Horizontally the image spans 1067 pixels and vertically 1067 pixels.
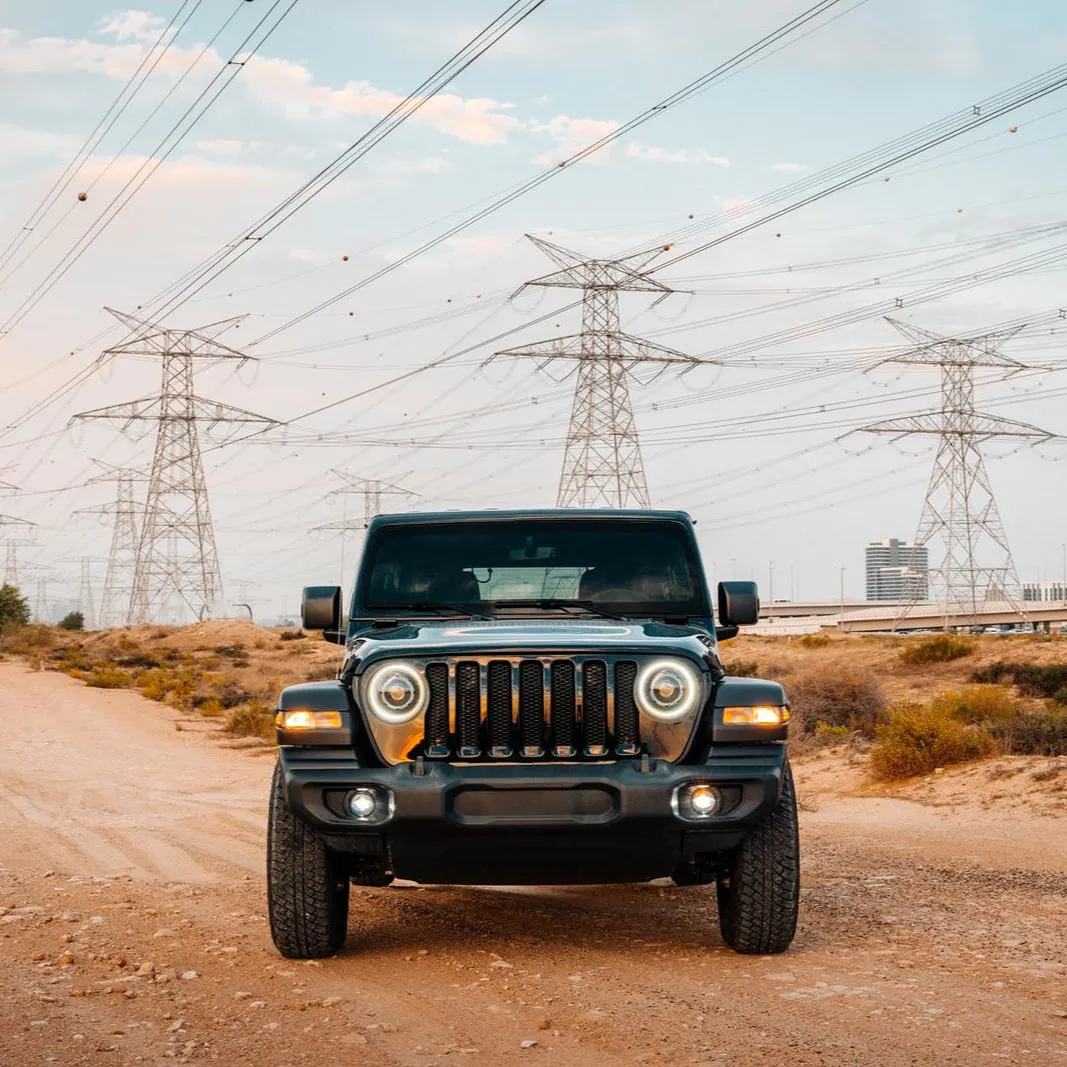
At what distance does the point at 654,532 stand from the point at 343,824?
292 cm

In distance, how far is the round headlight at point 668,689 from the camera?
23.0ft

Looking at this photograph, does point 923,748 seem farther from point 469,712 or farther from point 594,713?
point 469,712

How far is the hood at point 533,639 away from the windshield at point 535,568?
1.85 feet

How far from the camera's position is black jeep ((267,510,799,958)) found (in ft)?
22.4

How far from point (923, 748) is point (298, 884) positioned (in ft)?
36.7

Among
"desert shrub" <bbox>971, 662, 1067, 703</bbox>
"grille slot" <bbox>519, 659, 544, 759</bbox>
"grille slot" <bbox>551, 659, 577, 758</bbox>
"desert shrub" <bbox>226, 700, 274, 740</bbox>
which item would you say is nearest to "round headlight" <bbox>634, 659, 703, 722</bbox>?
"grille slot" <bbox>551, 659, 577, 758</bbox>

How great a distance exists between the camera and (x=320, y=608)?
8641 mm

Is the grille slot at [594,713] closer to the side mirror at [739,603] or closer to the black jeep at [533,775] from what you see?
the black jeep at [533,775]

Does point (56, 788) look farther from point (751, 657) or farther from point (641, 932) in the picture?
point (751, 657)

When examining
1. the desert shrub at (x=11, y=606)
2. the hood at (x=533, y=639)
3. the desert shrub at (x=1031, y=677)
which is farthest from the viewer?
the desert shrub at (x=11, y=606)

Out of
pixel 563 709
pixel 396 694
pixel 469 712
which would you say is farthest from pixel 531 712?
pixel 396 694

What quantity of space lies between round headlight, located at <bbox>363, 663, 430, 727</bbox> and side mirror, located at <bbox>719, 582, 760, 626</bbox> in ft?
7.37

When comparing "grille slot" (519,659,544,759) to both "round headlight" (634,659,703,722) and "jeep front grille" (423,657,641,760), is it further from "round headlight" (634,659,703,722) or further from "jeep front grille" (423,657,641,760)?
"round headlight" (634,659,703,722)

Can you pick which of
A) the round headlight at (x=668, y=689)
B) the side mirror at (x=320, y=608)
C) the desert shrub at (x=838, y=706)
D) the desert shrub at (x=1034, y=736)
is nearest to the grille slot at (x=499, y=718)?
the round headlight at (x=668, y=689)
